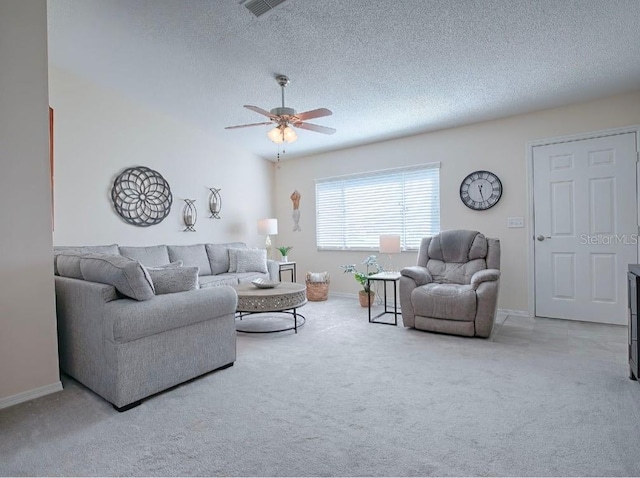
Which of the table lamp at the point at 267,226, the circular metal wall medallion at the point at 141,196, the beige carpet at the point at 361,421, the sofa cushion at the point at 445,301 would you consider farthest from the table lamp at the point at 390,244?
the circular metal wall medallion at the point at 141,196

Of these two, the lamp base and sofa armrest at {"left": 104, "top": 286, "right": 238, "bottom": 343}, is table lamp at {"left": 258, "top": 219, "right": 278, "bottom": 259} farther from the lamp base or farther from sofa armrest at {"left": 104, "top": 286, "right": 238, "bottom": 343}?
sofa armrest at {"left": 104, "top": 286, "right": 238, "bottom": 343}

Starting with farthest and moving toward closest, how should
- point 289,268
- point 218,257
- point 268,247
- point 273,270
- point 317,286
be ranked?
point 268,247 → point 289,268 → point 317,286 → point 273,270 → point 218,257

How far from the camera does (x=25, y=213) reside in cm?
224

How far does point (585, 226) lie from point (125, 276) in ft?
14.2

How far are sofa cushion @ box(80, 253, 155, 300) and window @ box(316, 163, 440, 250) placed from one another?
3.62 m

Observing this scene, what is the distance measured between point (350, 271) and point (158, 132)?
3.23m

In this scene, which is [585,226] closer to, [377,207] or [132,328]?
[377,207]

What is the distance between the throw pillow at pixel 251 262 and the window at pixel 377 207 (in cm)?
117

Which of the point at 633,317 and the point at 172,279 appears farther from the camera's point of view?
the point at 172,279

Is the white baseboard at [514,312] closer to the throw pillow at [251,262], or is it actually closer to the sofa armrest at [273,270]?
the sofa armrest at [273,270]

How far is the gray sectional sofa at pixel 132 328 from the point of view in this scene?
6.78 feet

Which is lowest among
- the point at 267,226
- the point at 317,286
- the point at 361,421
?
the point at 361,421

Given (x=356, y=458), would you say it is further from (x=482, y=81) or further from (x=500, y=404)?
(x=482, y=81)

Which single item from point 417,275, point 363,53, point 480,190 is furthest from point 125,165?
point 480,190
